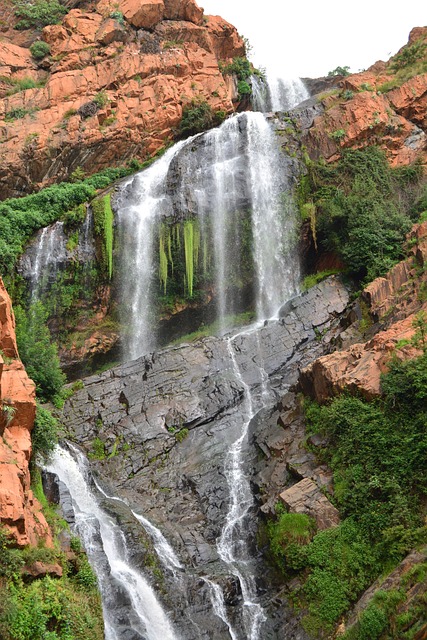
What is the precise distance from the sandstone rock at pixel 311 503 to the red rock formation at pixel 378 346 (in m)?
3.17

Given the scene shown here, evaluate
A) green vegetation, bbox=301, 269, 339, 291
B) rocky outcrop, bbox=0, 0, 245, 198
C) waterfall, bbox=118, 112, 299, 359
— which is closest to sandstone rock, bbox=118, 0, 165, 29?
rocky outcrop, bbox=0, 0, 245, 198

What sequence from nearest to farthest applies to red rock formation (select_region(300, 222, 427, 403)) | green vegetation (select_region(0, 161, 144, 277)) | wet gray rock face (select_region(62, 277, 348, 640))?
wet gray rock face (select_region(62, 277, 348, 640)) < red rock formation (select_region(300, 222, 427, 403)) < green vegetation (select_region(0, 161, 144, 277))

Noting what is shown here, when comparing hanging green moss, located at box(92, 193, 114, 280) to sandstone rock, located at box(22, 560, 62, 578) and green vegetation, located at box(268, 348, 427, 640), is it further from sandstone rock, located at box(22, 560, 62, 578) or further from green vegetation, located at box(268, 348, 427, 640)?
sandstone rock, located at box(22, 560, 62, 578)

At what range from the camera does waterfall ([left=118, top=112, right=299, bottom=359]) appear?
28.8 metres

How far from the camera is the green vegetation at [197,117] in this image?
3469 centimetres

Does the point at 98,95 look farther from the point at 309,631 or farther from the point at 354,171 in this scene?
the point at 309,631

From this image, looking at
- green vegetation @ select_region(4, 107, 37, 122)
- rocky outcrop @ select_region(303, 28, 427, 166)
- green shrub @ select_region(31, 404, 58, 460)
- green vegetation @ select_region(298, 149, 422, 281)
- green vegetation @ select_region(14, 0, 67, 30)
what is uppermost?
green vegetation @ select_region(14, 0, 67, 30)

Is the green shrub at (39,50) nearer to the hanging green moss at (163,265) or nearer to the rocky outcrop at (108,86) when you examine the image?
the rocky outcrop at (108,86)

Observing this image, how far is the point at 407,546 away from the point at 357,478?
229 centimetres

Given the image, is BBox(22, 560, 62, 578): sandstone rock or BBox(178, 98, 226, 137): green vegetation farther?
BBox(178, 98, 226, 137): green vegetation

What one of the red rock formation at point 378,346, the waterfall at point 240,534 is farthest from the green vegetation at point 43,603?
Answer: the red rock formation at point 378,346

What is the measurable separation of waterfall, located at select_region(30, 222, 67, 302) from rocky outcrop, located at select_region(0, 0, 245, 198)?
5.23m

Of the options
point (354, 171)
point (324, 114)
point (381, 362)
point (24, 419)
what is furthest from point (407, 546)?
point (324, 114)

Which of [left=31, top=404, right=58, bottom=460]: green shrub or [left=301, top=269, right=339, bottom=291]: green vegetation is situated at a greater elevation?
[left=301, top=269, right=339, bottom=291]: green vegetation
